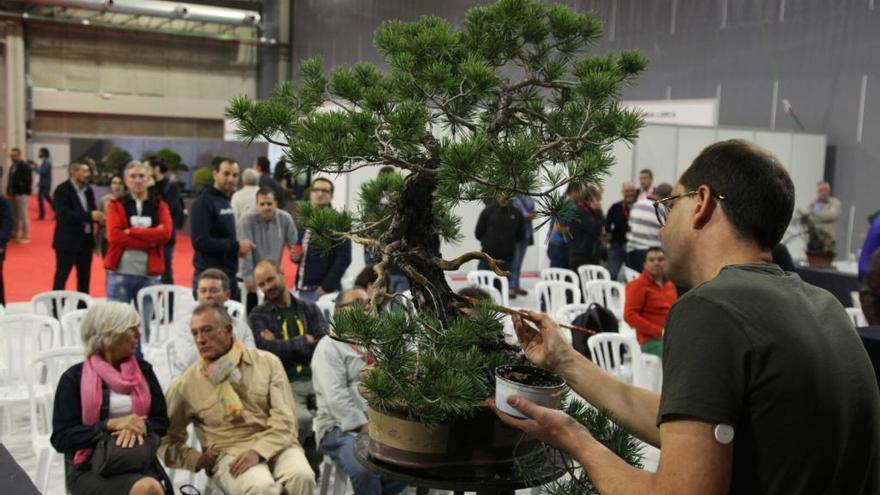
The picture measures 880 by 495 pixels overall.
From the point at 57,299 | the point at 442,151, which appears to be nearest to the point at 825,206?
the point at 57,299

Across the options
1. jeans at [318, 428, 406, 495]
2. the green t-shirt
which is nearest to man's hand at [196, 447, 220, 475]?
jeans at [318, 428, 406, 495]

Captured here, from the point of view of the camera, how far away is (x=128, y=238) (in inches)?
195

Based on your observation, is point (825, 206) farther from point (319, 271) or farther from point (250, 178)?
point (319, 271)

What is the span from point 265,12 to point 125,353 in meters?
17.8

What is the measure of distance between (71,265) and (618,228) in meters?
4.69

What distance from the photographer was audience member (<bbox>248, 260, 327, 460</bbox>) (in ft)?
12.0

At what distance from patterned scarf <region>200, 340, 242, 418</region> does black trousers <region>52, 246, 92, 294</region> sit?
3.52 metres

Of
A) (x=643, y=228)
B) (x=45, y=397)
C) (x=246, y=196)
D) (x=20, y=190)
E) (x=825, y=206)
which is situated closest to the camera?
(x=45, y=397)

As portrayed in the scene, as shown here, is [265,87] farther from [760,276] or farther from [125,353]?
[760,276]

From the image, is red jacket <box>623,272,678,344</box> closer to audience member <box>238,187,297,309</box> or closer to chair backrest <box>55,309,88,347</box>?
audience member <box>238,187,297,309</box>

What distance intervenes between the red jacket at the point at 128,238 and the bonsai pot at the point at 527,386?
13.4 feet

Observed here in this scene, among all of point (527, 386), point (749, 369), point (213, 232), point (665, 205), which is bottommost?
point (213, 232)

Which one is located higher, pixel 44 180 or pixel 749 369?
pixel 749 369

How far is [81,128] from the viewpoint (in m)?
18.0
